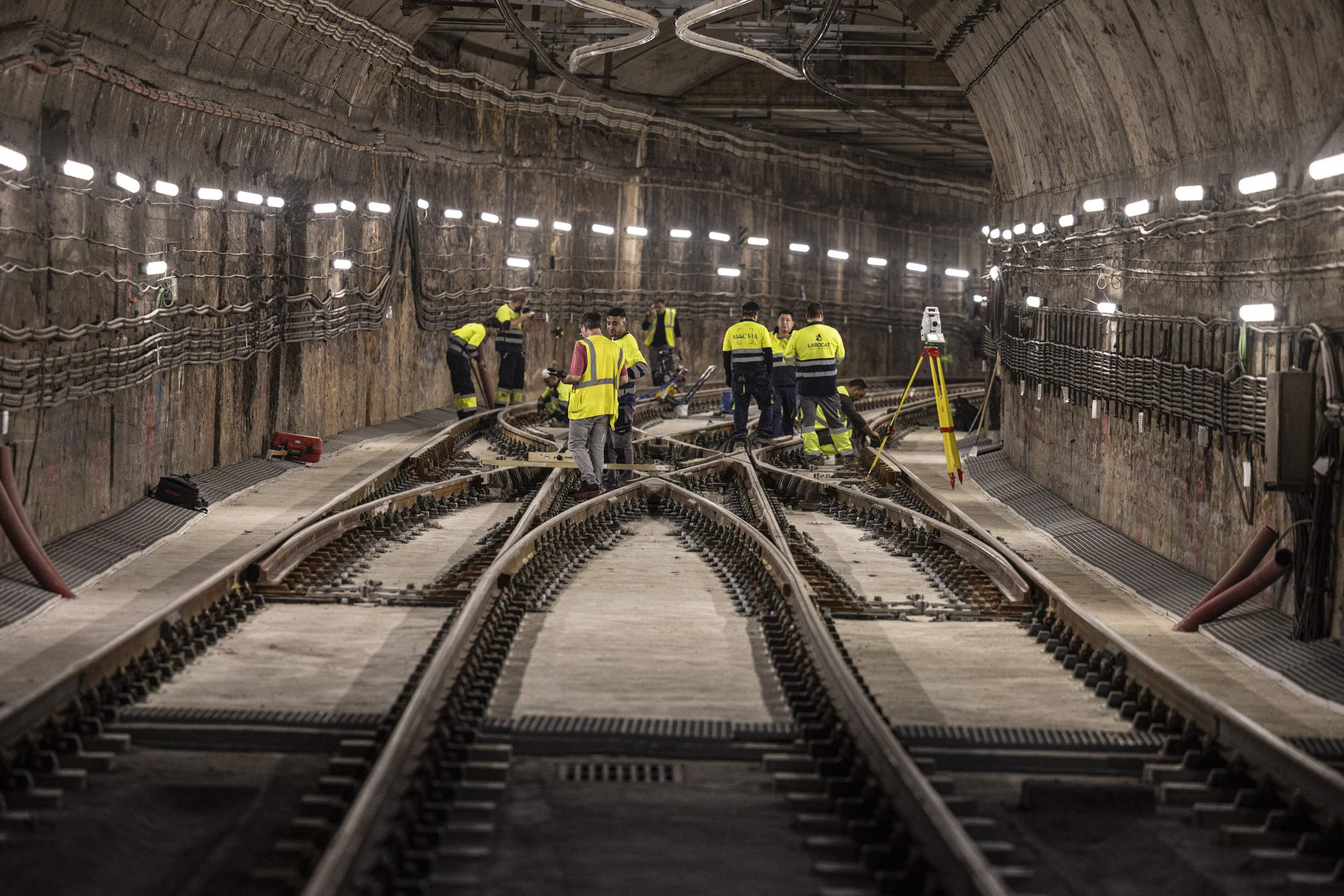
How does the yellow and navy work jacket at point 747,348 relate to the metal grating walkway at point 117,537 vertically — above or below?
above

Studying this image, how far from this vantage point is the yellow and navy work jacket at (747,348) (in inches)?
764

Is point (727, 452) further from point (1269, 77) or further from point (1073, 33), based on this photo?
point (1269, 77)

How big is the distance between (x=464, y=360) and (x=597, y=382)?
7680 millimetres

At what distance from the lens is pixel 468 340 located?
72.4 feet

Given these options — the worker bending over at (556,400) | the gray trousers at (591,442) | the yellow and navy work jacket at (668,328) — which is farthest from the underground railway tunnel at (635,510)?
the yellow and navy work jacket at (668,328)

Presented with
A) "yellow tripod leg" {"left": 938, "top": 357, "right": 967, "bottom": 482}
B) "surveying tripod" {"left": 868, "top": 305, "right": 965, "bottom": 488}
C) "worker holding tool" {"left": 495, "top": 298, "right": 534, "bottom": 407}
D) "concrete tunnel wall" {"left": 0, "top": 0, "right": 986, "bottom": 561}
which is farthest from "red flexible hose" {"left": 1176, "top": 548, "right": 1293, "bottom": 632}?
"worker holding tool" {"left": 495, "top": 298, "right": 534, "bottom": 407}

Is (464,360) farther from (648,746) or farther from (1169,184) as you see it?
(648,746)

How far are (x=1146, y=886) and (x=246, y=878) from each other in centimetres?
284

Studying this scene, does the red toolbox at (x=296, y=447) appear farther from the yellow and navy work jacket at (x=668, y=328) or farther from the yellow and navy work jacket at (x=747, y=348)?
the yellow and navy work jacket at (x=668, y=328)

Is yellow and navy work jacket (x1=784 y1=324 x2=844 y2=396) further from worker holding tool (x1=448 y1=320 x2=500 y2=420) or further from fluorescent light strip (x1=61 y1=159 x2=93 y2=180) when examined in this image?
fluorescent light strip (x1=61 y1=159 x2=93 y2=180)

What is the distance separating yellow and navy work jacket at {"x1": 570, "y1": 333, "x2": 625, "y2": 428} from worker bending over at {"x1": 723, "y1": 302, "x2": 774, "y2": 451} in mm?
4136

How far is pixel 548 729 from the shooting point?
6.88m

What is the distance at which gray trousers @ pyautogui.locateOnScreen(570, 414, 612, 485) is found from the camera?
15.2 m

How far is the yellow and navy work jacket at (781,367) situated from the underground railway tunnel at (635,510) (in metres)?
0.05
